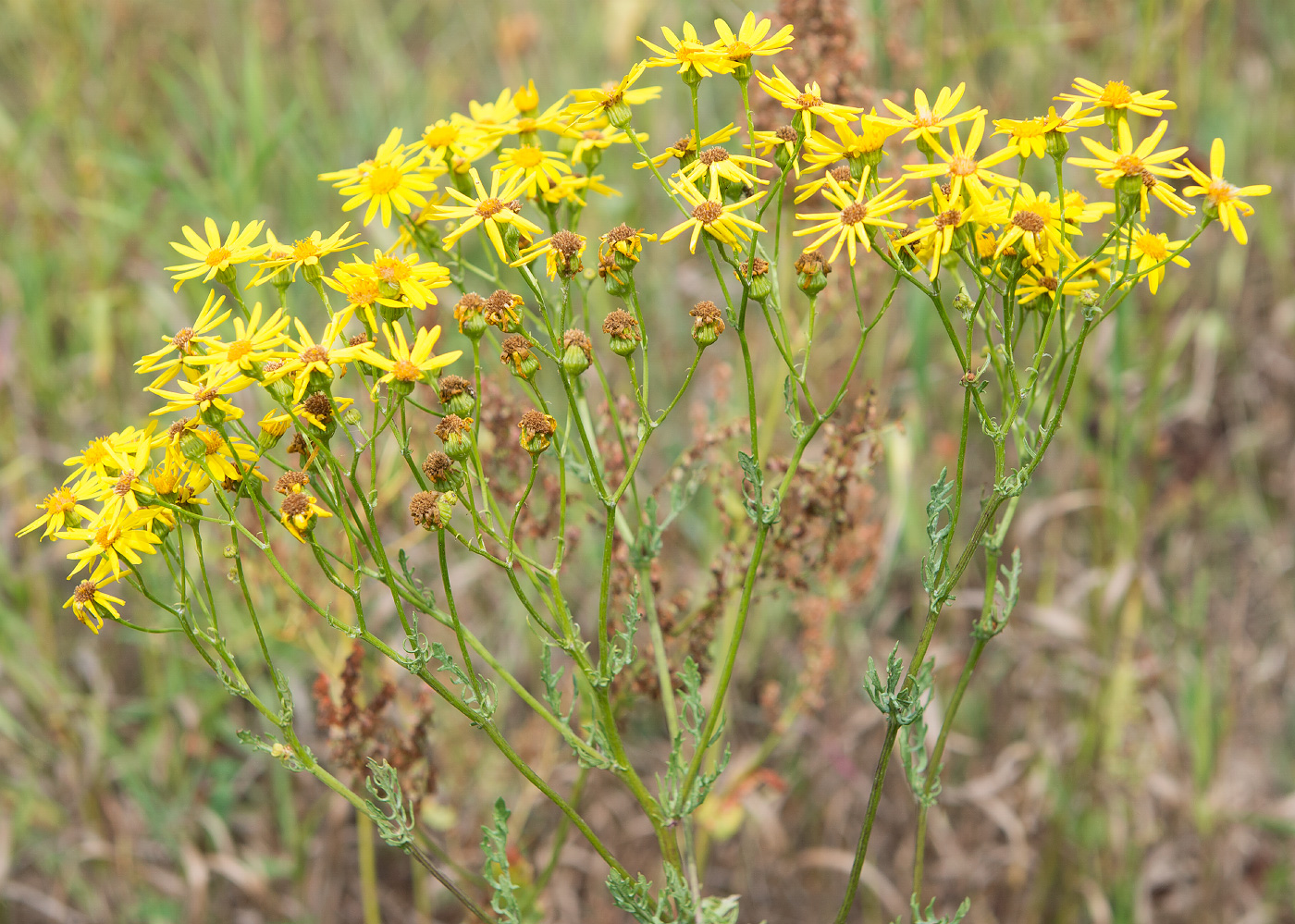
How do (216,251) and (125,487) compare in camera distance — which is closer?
(125,487)

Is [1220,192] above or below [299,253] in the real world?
above

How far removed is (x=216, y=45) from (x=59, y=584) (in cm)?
365

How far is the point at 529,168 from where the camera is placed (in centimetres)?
192

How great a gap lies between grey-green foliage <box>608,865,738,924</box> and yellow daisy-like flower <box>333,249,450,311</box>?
107cm

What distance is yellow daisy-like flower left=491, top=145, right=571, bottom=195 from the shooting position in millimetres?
1888

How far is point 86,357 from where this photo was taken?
14.3 ft

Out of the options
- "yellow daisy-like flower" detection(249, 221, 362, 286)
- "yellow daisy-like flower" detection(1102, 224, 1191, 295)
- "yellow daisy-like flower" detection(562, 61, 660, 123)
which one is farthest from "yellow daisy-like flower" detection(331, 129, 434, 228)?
"yellow daisy-like flower" detection(1102, 224, 1191, 295)

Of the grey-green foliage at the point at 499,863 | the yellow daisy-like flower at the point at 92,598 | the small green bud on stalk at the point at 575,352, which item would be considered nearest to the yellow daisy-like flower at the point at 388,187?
the small green bud on stalk at the point at 575,352

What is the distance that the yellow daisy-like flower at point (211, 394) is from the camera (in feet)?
5.04

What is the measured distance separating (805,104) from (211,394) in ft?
3.65

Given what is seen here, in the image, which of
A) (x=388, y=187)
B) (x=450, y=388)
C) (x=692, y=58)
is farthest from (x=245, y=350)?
(x=692, y=58)

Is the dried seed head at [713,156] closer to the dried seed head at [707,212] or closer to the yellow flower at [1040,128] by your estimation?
the dried seed head at [707,212]

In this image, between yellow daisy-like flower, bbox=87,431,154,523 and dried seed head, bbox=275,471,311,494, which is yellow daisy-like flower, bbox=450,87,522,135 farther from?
yellow daisy-like flower, bbox=87,431,154,523

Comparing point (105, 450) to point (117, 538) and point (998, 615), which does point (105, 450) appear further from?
point (998, 615)
